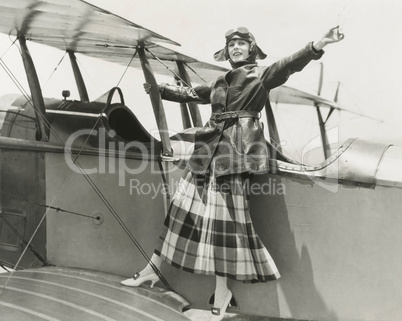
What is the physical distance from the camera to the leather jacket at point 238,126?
2.67 meters

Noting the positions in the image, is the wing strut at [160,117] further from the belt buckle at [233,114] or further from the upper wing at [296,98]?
the upper wing at [296,98]

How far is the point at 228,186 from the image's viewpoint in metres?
2.76

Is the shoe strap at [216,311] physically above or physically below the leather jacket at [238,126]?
below

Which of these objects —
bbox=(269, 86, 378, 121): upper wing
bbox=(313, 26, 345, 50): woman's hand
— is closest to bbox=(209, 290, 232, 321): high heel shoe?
bbox=(313, 26, 345, 50): woman's hand

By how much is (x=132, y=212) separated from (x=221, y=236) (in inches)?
33.9

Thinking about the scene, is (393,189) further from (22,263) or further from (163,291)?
(22,263)

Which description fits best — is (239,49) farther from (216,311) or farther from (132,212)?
(216,311)

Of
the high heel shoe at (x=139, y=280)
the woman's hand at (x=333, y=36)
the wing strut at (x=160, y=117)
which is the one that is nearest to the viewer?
the woman's hand at (x=333, y=36)

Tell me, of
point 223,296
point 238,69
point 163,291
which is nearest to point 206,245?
point 223,296

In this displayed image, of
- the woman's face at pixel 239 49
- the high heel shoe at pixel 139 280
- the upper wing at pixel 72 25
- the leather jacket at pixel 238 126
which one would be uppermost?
the upper wing at pixel 72 25

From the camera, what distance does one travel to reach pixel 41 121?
3.55m

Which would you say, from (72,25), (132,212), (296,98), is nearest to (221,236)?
(132,212)

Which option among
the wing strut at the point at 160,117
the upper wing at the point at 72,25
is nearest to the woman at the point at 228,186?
the wing strut at the point at 160,117

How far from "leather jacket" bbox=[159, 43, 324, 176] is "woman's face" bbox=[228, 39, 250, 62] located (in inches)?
2.9
